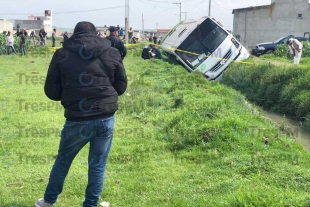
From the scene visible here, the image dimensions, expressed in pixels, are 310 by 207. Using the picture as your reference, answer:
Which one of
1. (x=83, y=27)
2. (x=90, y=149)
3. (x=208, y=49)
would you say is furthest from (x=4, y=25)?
(x=90, y=149)

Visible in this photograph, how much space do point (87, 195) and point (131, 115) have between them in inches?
189

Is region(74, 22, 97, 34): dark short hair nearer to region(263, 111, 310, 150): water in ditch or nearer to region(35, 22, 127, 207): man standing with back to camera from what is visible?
region(35, 22, 127, 207): man standing with back to camera

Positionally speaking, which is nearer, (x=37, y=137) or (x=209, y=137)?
(x=209, y=137)

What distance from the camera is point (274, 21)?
40.8m

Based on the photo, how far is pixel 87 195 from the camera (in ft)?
12.9

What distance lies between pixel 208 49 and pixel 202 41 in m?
0.47

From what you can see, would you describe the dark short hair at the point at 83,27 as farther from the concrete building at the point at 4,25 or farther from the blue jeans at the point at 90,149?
the concrete building at the point at 4,25

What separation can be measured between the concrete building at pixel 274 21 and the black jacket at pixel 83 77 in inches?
1529

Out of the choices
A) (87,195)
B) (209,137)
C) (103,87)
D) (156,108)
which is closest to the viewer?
(103,87)

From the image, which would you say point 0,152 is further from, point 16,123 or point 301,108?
point 301,108

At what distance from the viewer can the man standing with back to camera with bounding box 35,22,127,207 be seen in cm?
360

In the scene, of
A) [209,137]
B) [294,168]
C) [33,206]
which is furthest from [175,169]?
[33,206]

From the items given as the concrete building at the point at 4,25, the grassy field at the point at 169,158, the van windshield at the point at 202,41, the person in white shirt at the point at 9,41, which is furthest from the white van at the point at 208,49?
the concrete building at the point at 4,25

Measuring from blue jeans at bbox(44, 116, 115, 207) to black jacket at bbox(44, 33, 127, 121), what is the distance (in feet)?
0.29
